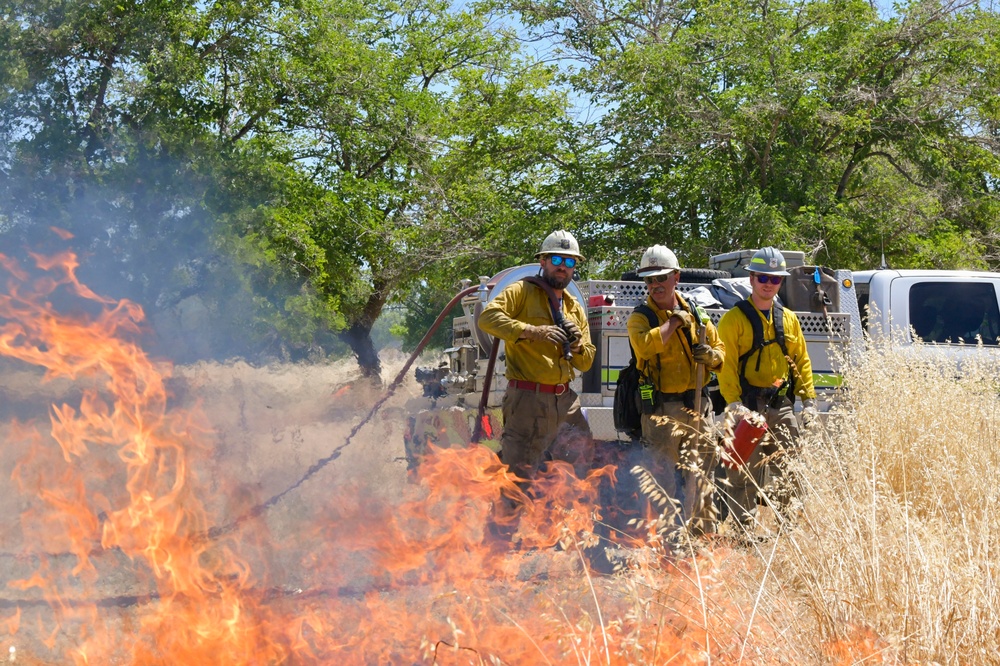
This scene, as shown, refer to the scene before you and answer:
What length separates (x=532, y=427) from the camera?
6.28 metres

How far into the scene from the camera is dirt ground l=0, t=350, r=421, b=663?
4785 millimetres

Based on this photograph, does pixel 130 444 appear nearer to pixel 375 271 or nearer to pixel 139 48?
pixel 139 48

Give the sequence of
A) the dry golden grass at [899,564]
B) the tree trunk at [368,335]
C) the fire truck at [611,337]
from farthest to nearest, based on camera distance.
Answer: the tree trunk at [368,335]
the fire truck at [611,337]
the dry golden grass at [899,564]

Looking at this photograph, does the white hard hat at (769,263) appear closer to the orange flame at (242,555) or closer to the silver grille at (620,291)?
the silver grille at (620,291)

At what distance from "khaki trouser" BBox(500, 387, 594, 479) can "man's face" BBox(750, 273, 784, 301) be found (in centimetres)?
138

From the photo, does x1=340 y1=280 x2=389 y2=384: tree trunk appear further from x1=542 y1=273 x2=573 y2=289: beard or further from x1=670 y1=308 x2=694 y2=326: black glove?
x1=670 y1=308 x2=694 y2=326: black glove

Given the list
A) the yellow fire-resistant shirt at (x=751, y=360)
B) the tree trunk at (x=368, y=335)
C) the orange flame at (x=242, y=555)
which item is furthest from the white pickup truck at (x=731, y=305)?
the tree trunk at (x=368, y=335)

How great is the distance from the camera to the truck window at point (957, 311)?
29.1ft

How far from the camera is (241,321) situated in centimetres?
1219

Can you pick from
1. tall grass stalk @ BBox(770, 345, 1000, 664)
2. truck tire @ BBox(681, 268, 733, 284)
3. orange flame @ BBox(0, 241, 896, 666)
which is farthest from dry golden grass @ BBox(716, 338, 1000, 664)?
truck tire @ BBox(681, 268, 733, 284)

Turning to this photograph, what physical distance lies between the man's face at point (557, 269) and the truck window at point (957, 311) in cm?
402

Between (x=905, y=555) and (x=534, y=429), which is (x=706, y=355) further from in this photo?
(x=905, y=555)

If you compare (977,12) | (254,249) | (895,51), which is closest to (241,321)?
(254,249)

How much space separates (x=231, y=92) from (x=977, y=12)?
512 inches
